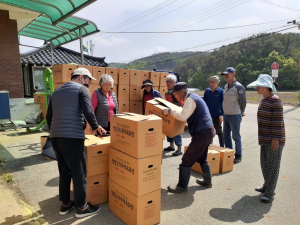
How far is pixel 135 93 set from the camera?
557 cm

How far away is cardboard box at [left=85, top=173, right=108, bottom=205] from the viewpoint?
114 inches

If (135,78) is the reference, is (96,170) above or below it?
below

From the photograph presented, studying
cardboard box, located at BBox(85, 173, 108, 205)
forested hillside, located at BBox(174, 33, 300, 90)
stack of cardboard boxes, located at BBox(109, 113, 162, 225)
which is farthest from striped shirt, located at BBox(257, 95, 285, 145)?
forested hillside, located at BBox(174, 33, 300, 90)

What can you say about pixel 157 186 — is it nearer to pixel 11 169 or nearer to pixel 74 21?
pixel 11 169

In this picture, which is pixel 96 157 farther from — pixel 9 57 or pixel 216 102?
pixel 9 57

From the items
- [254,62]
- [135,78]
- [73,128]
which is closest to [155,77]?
[135,78]

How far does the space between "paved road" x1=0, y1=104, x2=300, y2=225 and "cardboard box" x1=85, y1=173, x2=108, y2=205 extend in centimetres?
13

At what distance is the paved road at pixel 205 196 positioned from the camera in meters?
2.70

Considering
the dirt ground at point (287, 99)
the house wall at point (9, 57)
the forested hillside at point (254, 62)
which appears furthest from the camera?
the forested hillside at point (254, 62)

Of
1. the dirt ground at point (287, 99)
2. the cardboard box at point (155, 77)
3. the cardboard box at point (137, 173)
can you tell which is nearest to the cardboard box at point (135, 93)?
the cardboard box at point (155, 77)

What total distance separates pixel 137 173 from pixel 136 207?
1.29 feet

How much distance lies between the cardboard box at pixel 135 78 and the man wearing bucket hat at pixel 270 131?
10.1 ft

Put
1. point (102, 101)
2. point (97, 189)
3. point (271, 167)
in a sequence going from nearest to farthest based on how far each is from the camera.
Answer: point (97, 189)
point (271, 167)
point (102, 101)

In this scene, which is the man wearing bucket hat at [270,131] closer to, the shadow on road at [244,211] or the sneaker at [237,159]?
the shadow on road at [244,211]
